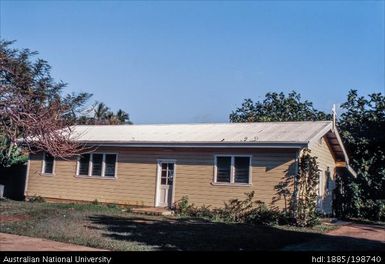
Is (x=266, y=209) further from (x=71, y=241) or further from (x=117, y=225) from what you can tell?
(x=71, y=241)

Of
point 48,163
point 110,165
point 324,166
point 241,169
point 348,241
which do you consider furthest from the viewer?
point 48,163

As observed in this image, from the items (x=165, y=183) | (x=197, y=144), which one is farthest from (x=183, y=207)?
(x=197, y=144)

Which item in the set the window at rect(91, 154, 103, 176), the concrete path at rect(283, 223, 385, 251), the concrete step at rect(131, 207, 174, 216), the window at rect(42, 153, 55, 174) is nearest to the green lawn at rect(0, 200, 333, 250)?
the concrete path at rect(283, 223, 385, 251)

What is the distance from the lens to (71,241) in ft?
37.5

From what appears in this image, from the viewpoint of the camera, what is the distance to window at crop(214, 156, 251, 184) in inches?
737

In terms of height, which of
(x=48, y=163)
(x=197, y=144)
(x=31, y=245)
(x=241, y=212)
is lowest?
(x=31, y=245)

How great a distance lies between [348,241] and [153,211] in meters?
8.15

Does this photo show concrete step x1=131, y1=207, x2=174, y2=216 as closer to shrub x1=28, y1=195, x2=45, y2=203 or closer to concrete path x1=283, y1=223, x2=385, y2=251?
shrub x1=28, y1=195, x2=45, y2=203

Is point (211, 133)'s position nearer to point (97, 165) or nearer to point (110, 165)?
point (110, 165)

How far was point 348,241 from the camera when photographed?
13.4m

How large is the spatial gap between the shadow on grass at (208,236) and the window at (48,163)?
8111 millimetres

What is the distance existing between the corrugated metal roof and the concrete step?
9.22 feet

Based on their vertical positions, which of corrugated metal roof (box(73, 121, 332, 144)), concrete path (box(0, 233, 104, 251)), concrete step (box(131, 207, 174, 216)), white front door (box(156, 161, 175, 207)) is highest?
corrugated metal roof (box(73, 121, 332, 144))

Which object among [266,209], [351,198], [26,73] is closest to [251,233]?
[266,209]
